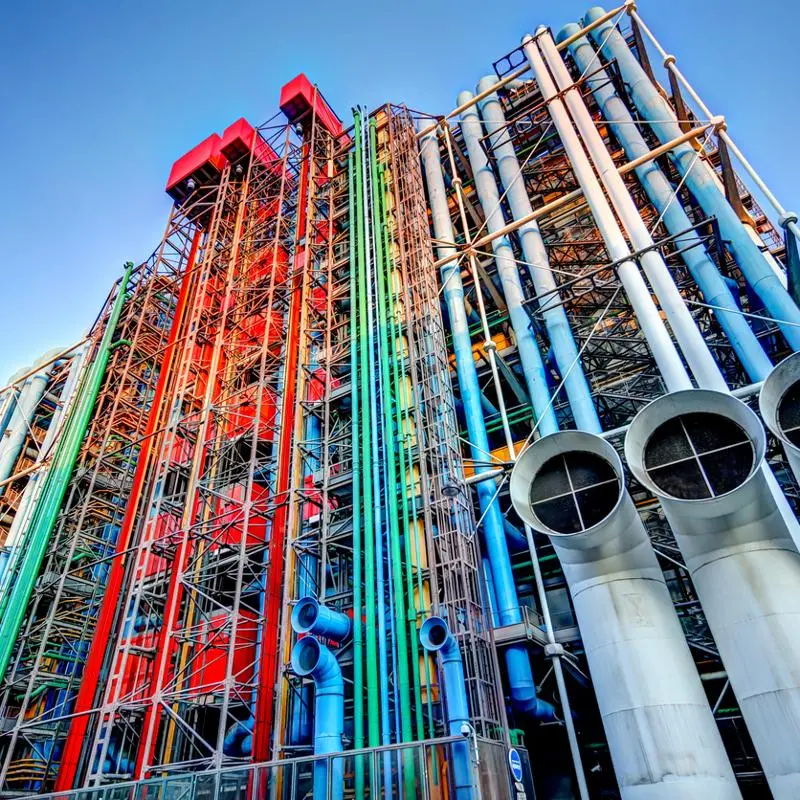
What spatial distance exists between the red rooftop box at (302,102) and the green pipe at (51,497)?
50.9ft

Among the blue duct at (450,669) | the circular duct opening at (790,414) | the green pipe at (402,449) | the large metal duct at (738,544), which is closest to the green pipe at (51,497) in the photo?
the green pipe at (402,449)

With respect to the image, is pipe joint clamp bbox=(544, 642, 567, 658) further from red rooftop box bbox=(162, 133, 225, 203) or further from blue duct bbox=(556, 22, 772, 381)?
red rooftop box bbox=(162, 133, 225, 203)

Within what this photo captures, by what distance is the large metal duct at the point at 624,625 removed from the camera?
12695 mm

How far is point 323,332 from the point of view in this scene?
91.9 feet

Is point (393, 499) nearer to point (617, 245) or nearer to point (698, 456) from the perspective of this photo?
point (698, 456)

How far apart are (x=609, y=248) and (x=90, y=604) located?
26158mm

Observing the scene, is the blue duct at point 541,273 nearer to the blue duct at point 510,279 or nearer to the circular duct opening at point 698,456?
the blue duct at point 510,279

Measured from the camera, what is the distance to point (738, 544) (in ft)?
44.4

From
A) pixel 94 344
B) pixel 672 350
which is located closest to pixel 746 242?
pixel 672 350

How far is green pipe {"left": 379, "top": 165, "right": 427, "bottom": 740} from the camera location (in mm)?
16705

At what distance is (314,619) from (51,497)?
19.9 m

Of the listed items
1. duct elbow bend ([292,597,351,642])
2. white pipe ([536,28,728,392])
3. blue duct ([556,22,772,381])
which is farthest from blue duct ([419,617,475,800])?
blue duct ([556,22,772,381])

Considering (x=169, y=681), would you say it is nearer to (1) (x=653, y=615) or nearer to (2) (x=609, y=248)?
(1) (x=653, y=615)

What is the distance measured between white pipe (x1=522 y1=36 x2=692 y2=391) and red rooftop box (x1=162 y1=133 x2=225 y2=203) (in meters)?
20.3
